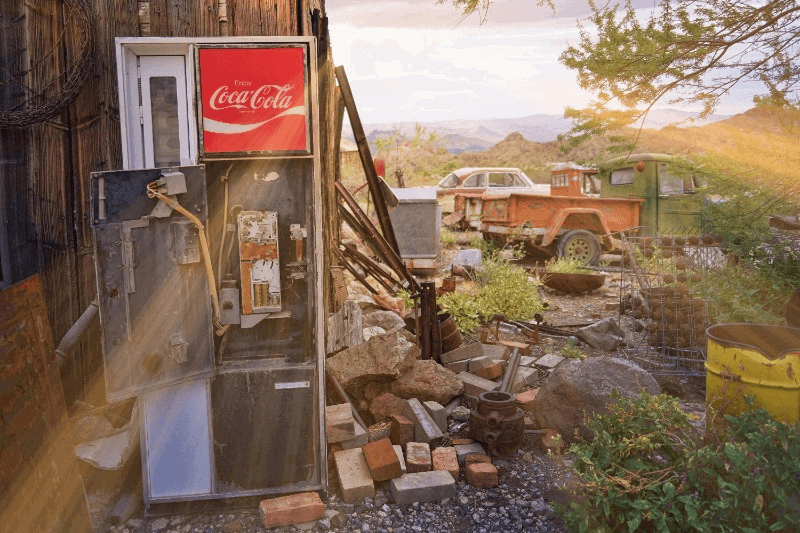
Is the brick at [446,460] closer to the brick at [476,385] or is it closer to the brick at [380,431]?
the brick at [380,431]

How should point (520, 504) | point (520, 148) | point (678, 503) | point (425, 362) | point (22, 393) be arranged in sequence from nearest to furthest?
point (678, 503) < point (22, 393) < point (520, 504) < point (425, 362) < point (520, 148)

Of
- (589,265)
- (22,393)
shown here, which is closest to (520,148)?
(589,265)

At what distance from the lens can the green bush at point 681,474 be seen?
253 centimetres

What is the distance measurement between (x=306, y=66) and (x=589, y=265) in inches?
366

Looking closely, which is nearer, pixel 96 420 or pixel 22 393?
pixel 22 393

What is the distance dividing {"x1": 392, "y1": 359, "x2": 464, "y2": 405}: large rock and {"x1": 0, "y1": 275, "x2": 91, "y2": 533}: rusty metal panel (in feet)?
7.74

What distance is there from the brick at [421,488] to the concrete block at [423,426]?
0.46 meters

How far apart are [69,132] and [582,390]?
404cm

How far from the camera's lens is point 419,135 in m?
25.8

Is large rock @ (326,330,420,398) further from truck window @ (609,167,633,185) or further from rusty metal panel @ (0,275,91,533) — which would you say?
truck window @ (609,167,633,185)

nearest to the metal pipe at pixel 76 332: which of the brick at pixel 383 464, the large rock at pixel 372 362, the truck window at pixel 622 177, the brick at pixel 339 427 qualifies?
the brick at pixel 339 427

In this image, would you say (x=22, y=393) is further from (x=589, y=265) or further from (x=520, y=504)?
(x=589, y=265)

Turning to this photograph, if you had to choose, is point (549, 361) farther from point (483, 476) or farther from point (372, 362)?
point (483, 476)

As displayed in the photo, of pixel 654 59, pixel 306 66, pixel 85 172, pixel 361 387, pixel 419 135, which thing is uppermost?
pixel 419 135
